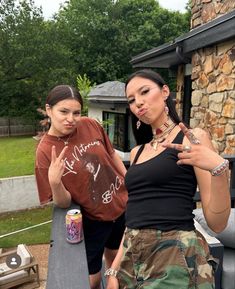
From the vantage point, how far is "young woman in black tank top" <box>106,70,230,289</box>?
3.76ft

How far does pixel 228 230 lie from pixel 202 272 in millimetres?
1057

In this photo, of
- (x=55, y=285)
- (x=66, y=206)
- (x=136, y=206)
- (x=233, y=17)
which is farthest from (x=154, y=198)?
(x=233, y=17)

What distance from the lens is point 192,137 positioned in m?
1.13

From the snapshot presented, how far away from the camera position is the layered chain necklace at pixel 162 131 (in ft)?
4.58

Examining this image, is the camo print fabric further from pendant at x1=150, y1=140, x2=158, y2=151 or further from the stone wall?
the stone wall

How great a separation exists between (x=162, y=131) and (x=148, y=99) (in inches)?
6.4

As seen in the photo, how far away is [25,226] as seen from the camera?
7.93m

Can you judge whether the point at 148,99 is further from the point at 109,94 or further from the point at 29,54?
the point at 29,54

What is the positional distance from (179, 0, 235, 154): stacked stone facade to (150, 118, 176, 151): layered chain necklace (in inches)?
100

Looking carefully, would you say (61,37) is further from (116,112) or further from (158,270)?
(158,270)

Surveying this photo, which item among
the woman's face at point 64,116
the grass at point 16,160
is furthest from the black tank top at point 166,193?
the grass at point 16,160

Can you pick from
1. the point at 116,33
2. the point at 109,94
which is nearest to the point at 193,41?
the point at 109,94

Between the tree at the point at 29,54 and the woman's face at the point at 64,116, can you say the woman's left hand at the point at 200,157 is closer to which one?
the woman's face at the point at 64,116

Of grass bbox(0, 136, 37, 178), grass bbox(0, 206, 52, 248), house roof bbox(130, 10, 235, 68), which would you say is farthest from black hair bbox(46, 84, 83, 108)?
grass bbox(0, 136, 37, 178)
